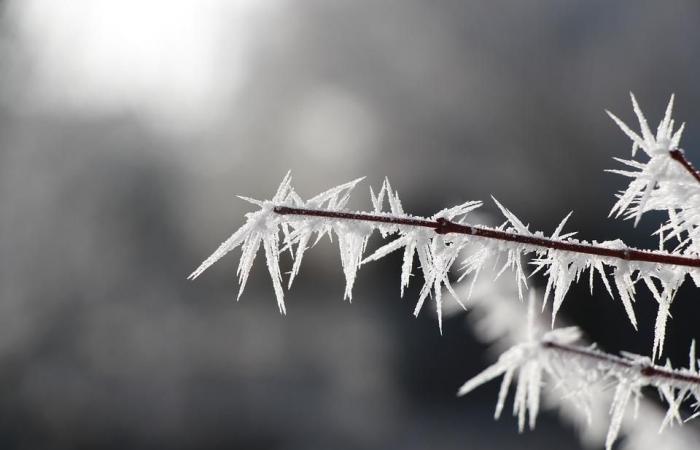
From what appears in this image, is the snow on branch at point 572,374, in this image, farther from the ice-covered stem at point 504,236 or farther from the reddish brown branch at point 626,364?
the ice-covered stem at point 504,236

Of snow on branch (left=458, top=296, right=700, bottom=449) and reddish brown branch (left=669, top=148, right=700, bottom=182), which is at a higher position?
reddish brown branch (left=669, top=148, right=700, bottom=182)

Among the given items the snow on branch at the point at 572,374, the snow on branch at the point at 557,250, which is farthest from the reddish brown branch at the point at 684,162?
the snow on branch at the point at 572,374

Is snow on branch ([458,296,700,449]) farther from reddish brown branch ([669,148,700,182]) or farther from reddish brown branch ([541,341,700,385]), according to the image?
reddish brown branch ([669,148,700,182])

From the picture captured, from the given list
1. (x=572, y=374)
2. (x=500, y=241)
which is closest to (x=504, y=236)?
(x=500, y=241)

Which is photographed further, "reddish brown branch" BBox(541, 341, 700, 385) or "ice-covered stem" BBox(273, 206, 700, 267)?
"ice-covered stem" BBox(273, 206, 700, 267)

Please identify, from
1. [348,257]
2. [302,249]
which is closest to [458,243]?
[348,257]

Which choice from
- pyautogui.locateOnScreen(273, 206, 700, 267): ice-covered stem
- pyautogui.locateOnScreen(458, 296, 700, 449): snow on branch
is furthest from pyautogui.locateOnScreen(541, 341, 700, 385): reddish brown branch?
pyautogui.locateOnScreen(273, 206, 700, 267): ice-covered stem

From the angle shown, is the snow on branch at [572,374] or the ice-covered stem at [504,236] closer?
the snow on branch at [572,374]
